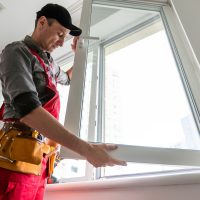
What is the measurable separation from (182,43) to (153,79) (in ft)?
0.85

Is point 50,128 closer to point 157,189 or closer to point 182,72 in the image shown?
point 157,189

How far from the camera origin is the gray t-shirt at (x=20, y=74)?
2.32 feet

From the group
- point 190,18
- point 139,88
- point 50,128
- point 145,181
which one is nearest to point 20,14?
point 139,88

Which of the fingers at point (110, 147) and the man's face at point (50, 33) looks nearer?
the fingers at point (110, 147)

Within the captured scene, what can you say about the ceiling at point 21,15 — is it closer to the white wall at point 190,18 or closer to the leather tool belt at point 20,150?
the white wall at point 190,18

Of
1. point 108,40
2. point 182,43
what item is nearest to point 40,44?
point 108,40

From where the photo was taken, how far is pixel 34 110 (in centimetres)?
67

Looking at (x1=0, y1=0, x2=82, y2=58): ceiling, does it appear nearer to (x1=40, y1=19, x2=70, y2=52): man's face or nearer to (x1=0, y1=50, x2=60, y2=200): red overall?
(x1=40, y1=19, x2=70, y2=52): man's face

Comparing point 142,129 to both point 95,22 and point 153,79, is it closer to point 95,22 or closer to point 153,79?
point 153,79

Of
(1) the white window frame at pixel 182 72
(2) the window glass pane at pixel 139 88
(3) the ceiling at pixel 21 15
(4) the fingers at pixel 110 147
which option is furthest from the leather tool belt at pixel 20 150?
(3) the ceiling at pixel 21 15

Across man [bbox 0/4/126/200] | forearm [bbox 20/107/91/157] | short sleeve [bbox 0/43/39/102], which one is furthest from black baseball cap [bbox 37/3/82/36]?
forearm [bbox 20/107/91/157]

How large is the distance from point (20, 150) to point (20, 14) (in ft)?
5.07

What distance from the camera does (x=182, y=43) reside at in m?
1.16

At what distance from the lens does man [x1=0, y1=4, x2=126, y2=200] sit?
0.68 m
